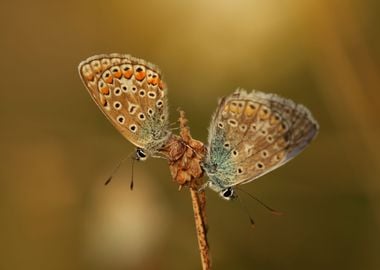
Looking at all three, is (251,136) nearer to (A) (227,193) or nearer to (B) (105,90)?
(A) (227,193)

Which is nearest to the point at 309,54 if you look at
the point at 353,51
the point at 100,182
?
the point at 353,51

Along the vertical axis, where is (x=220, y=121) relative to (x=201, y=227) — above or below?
above

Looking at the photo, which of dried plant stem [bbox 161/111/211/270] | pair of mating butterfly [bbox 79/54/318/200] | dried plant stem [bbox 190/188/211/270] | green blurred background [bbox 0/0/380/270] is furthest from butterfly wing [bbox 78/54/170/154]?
green blurred background [bbox 0/0/380/270]

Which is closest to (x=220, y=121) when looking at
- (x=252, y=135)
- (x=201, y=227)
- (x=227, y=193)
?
(x=252, y=135)

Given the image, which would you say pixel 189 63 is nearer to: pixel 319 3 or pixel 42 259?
pixel 319 3

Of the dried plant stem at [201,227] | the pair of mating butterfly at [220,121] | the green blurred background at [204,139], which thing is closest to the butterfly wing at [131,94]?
the pair of mating butterfly at [220,121]

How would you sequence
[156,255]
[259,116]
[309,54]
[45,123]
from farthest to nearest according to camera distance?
[45,123] → [309,54] → [156,255] → [259,116]
